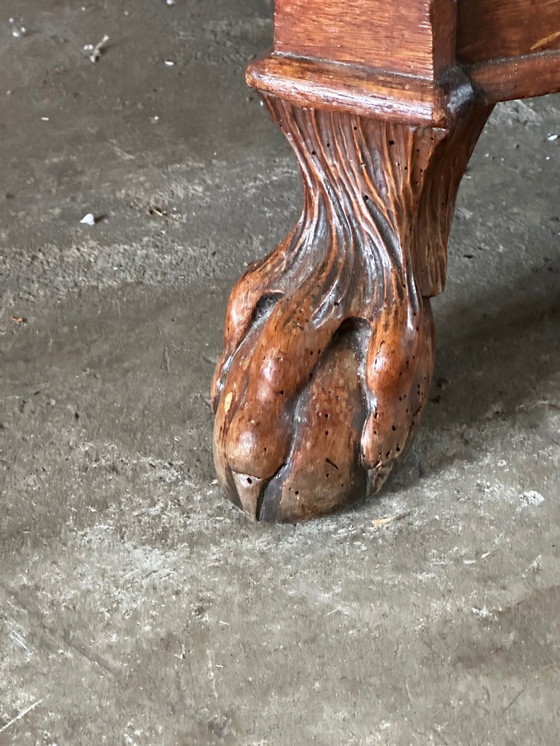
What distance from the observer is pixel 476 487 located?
91cm

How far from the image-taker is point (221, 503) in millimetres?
907

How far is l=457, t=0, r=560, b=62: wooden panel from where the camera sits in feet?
2.44

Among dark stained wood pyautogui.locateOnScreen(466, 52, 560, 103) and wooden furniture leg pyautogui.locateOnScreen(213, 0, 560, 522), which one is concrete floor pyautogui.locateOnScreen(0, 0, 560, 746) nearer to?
wooden furniture leg pyautogui.locateOnScreen(213, 0, 560, 522)

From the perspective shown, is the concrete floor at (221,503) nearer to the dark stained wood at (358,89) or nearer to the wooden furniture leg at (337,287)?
the wooden furniture leg at (337,287)

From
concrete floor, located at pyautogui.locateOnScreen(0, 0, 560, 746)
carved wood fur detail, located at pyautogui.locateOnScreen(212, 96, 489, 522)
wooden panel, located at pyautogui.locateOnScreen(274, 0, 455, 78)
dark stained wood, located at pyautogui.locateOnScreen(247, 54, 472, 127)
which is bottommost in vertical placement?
concrete floor, located at pyautogui.locateOnScreen(0, 0, 560, 746)

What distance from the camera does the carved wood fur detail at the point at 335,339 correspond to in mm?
807

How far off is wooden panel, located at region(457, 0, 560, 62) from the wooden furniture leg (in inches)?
0.9

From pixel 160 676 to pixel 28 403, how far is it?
375mm

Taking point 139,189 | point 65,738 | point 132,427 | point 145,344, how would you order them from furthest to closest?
point 139,189, point 145,344, point 132,427, point 65,738

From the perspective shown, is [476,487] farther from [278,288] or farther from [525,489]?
[278,288]

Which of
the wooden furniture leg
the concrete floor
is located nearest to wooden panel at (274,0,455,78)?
the wooden furniture leg

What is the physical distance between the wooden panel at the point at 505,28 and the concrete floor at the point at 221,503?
0.37 metres

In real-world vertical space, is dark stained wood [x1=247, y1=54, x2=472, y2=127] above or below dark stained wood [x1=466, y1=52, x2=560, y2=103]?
above

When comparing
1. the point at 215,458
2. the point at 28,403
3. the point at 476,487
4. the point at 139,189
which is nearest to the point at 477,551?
the point at 476,487
